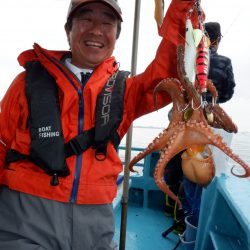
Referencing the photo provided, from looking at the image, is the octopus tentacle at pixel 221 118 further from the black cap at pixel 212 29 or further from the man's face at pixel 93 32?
the black cap at pixel 212 29

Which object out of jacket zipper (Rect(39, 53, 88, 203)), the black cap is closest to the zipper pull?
jacket zipper (Rect(39, 53, 88, 203))

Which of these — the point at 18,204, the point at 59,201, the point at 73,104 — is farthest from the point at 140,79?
the point at 18,204

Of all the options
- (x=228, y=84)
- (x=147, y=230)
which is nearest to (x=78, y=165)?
(x=228, y=84)

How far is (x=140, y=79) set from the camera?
210 centimetres

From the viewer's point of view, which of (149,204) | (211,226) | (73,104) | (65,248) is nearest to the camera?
(65,248)

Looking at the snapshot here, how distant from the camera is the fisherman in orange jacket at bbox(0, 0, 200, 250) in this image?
6.31 feet

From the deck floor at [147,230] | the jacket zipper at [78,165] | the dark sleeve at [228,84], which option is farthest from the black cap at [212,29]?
the deck floor at [147,230]

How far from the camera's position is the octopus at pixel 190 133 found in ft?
3.91

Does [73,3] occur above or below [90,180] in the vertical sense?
above

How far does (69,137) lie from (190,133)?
1.04 metres

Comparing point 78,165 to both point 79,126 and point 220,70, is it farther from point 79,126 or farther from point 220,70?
point 220,70

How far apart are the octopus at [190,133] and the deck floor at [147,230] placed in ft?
9.71

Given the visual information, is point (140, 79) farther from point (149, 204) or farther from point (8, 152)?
point (149, 204)

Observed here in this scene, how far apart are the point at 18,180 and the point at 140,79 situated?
106 cm
